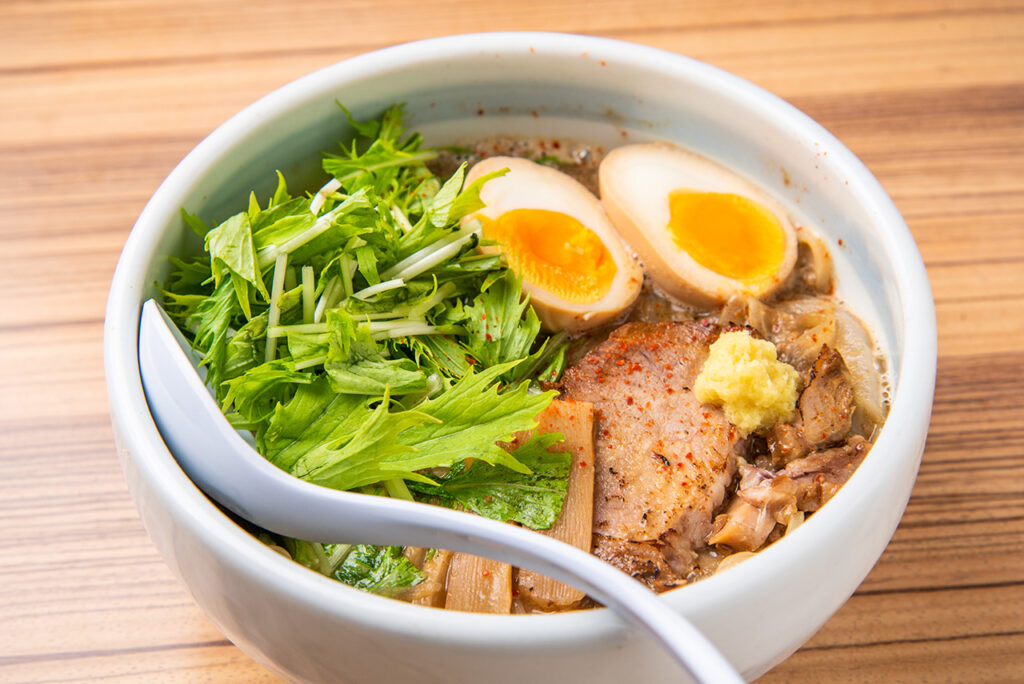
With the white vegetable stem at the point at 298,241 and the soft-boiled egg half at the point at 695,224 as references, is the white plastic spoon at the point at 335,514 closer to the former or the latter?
the white vegetable stem at the point at 298,241

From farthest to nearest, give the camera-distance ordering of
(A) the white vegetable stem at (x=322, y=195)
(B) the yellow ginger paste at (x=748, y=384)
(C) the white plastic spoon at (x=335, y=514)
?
(A) the white vegetable stem at (x=322, y=195)
(B) the yellow ginger paste at (x=748, y=384)
(C) the white plastic spoon at (x=335, y=514)

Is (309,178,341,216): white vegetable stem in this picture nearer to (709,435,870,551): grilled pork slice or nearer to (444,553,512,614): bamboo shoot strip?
(444,553,512,614): bamboo shoot strip

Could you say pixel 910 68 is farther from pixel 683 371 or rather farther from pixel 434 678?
pixel 434 678

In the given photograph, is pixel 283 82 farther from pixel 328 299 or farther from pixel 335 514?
pixel 335 514

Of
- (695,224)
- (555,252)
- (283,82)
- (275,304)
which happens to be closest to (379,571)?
(275,304)

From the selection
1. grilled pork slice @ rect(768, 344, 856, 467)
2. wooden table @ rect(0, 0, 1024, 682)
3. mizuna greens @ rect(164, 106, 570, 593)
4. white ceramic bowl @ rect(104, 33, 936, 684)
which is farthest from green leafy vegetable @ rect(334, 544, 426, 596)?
grilled pork slice @ rect(768, 344, 856, 467)

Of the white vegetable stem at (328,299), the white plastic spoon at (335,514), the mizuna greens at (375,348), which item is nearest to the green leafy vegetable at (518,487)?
the mizuna greens at (375,348)
